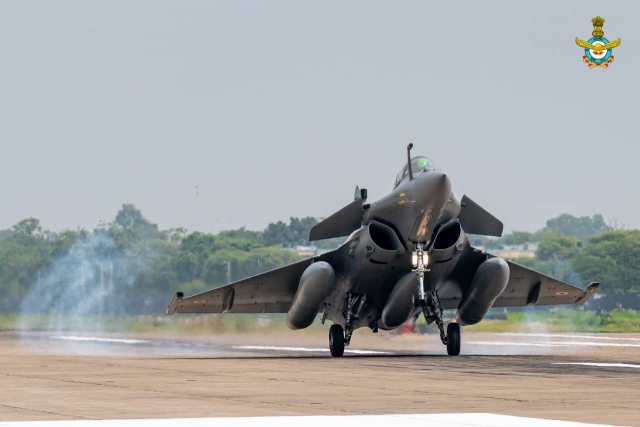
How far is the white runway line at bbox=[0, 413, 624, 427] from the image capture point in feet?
34.6

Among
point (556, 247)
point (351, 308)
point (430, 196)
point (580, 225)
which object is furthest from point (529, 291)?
point (580, 225)

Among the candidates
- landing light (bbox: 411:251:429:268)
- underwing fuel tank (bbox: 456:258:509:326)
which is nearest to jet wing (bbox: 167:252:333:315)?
underwing fuel tank (bbox: 456:258:509:326)

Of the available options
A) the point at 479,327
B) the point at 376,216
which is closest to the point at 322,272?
the point at 376,216

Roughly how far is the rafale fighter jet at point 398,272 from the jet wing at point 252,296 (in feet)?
0.08

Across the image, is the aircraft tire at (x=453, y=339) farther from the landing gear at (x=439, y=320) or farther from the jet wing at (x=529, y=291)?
the jet wing at (x=529, y=291)

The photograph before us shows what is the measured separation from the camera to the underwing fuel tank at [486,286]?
23484 mm

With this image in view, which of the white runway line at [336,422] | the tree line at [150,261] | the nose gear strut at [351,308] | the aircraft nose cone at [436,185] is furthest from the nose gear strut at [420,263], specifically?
the tree line at [150,261]

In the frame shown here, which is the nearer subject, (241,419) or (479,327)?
(241,419)

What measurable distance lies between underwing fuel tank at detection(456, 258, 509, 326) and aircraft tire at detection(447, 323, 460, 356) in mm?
537

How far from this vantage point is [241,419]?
438 inches

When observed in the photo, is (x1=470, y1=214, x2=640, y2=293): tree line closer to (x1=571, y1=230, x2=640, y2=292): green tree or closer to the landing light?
(x1=571, y1=230, x2=640, y2=292): green tree

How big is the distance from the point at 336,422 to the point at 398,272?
12.9 m

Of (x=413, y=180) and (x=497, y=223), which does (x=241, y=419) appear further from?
(x=497, y=223)

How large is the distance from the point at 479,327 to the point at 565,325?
4811 mm
